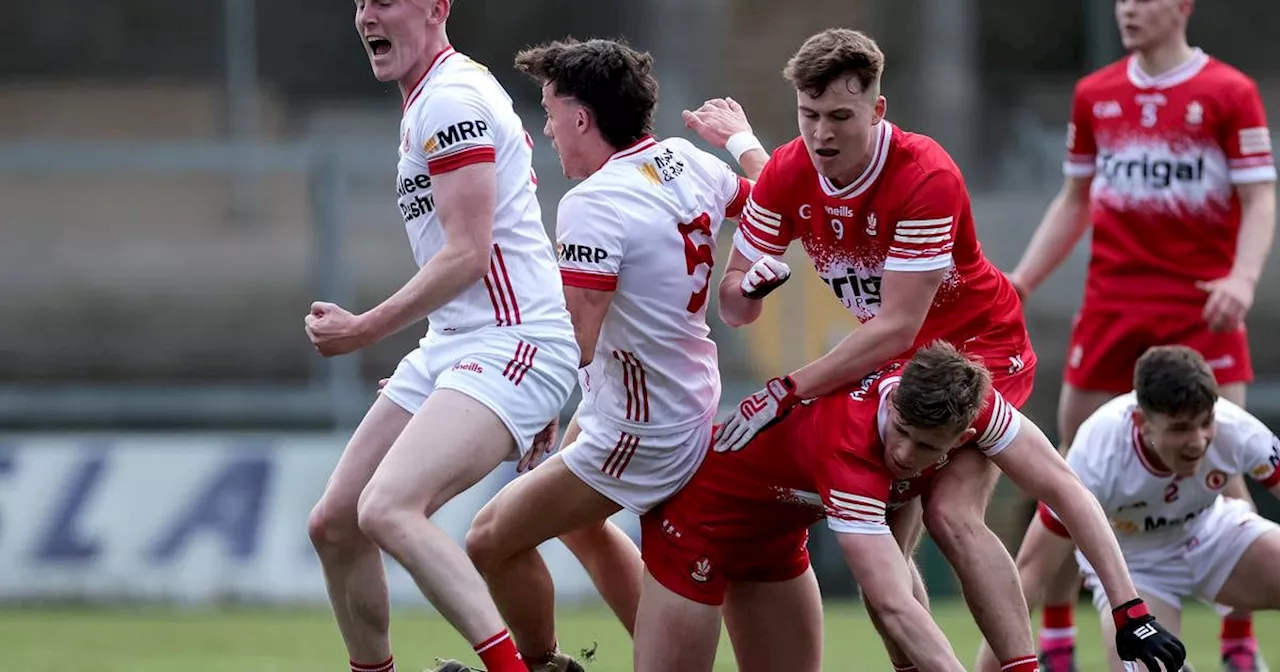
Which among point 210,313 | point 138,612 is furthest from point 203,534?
point 210,313

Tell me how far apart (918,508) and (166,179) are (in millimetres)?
7246

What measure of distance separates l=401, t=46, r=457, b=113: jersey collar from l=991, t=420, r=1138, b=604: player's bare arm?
1924 millimetres

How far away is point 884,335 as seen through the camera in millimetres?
5336

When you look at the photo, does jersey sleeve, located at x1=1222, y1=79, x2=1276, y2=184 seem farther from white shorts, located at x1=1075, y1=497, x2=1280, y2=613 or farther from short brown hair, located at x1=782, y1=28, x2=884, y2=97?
short brown hair, located at x1=782, y1=28, x2=884, y2=97

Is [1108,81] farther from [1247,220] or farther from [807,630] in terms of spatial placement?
[807,630]

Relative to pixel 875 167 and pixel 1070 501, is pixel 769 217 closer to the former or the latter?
pixel 875 167

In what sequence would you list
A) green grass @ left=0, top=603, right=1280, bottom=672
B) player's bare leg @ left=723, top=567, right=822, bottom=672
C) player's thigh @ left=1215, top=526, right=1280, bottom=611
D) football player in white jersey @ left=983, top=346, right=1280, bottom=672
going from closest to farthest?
player's bare leg @ left=723, top=567, right=822, bottom=672
football player in white jersey @ left=983, top=346, right=1280, bottom=672
player's thigh @ left=1215, top=526, right=1280, bottom=611
green grass @ left=0, top=603, right=1280, bottom=672

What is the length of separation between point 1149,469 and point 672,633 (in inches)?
73.6

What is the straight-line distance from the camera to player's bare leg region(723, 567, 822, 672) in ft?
19.3

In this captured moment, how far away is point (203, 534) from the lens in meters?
10.2

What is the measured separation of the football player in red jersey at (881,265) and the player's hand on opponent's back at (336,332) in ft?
3.68

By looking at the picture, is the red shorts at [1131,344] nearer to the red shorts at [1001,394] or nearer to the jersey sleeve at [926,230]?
the red shorts at [1001,394]

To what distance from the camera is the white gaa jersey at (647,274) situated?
17.9 feet

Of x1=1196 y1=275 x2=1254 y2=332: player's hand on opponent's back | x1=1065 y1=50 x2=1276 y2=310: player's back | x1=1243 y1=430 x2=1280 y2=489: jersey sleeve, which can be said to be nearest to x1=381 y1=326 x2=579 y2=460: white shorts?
x1=1243 y1=430 x2=1280 y2=489: jersey sleeve
